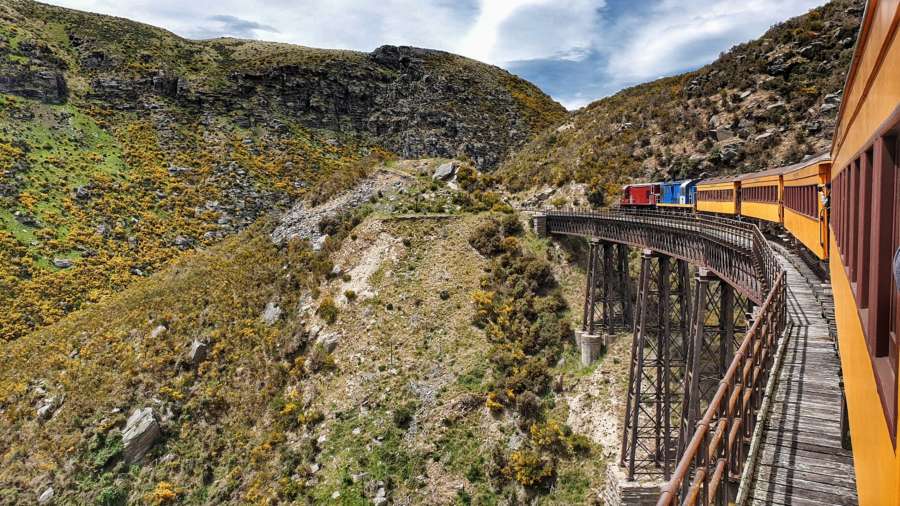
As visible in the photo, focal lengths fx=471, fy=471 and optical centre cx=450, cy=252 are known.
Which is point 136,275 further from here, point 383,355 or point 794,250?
point 794,250

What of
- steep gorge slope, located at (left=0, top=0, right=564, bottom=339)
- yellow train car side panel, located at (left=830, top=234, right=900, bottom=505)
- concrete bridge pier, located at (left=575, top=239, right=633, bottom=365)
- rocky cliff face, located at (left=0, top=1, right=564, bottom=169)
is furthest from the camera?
rocky cliff face, located at (left=0, top=1, right=564, bottom=169)

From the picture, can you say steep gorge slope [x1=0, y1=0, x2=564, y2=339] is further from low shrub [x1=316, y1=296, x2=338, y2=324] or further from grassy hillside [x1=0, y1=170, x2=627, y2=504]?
low shrub [x1=316, y1=296, x2=338, y2=324]

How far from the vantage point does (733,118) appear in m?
41.9

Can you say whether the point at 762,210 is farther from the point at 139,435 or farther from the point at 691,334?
the point at 139,435

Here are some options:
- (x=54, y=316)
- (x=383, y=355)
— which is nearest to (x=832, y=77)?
(x=383, y=355)

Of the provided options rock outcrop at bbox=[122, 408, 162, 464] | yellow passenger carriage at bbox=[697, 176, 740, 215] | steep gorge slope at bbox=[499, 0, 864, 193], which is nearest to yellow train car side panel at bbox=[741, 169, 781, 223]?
yellow passenger carriage at bbox=[697, 176, 740, 215]

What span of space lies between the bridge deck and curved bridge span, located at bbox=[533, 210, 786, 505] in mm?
220

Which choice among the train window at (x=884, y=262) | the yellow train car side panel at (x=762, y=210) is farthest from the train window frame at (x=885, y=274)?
the yellow train car side panel at (x=762, y=210)

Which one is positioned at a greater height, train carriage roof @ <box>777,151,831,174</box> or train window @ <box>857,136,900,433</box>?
train carriage roof @ <box>777,151,831,174</box>

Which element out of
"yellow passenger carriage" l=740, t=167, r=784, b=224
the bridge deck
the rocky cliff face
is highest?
the rocky cliff face

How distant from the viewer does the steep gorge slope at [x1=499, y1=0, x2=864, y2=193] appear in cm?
3703

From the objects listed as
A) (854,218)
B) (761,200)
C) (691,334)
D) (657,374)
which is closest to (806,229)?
(691,334)

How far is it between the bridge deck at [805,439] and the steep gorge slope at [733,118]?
32987 millimetres

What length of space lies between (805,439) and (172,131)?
70.6 metres
